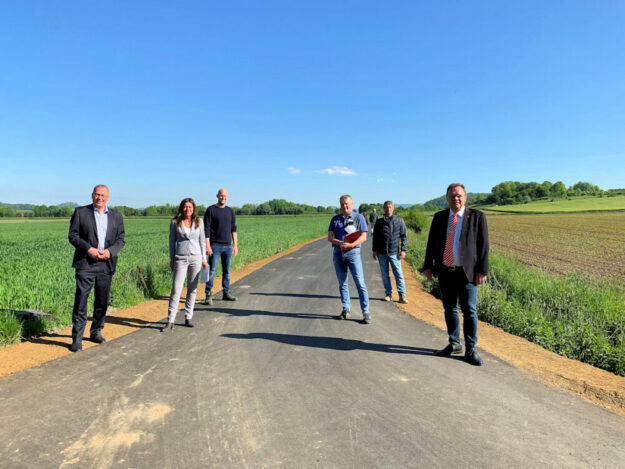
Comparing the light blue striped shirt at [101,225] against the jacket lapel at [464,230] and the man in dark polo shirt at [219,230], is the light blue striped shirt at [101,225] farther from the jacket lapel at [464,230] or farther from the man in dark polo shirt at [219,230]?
the jacket lapel at [464,230]

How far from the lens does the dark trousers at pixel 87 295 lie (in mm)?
4203

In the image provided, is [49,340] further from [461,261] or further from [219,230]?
[461,261]

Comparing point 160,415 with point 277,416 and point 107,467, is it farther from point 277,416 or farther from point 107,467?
point 277,416

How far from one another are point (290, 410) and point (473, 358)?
7.53 feet

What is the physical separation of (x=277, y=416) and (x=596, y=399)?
2.98 metres

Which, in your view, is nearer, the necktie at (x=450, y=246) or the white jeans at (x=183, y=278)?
the necktie at (x=450, y=246)

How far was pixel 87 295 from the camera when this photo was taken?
4316 millimetres

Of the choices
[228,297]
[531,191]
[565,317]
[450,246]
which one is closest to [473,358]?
[450,246]

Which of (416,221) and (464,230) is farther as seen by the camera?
(416,221)

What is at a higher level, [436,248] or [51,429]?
[436,248]

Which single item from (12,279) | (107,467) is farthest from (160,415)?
(12,279)

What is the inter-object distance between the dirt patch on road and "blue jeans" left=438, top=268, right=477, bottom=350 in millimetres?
601

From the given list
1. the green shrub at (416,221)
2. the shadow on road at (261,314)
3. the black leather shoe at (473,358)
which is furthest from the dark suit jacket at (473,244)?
the green shrub at (416,221)

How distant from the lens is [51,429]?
249 cm
